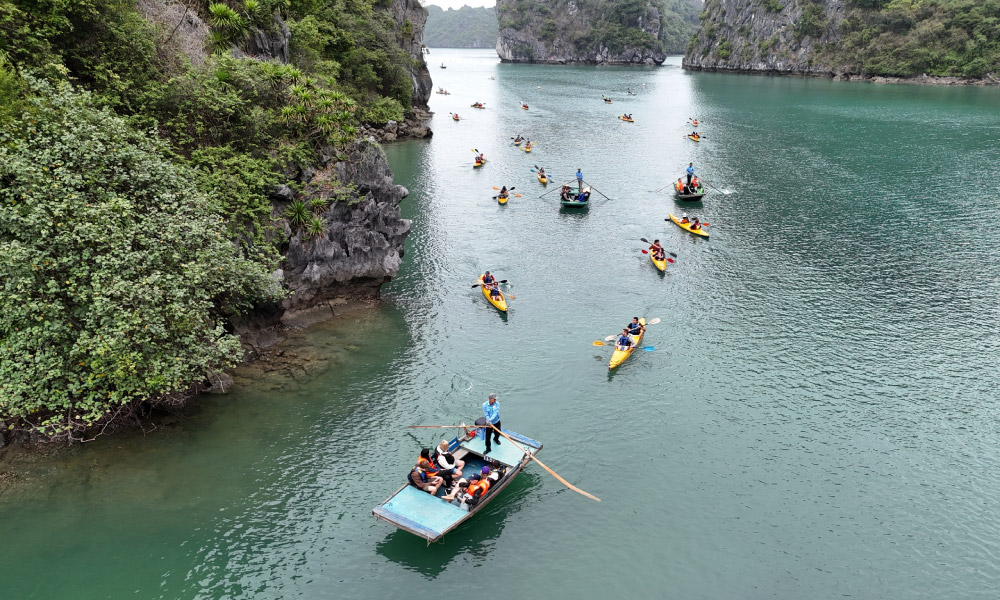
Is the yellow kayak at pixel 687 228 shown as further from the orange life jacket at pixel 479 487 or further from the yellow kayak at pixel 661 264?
the orange life jacket at pixel 479 487

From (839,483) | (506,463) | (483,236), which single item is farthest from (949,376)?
(483,236)

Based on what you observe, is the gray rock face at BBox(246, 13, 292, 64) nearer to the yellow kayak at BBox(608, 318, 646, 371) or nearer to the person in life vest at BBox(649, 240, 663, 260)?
the person in life vest at BBox(649, 240, 663, 260)

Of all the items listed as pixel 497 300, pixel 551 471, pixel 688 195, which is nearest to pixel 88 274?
pixel 551 471

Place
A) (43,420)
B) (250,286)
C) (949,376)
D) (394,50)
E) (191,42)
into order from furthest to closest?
1. (394,50)
2. (191,42)
3. (949,376)
4. (250,286)
5. (43,420)

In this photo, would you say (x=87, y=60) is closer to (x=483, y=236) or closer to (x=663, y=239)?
(x=483, y=236)

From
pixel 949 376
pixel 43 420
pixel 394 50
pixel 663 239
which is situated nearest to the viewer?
pixel 43 420

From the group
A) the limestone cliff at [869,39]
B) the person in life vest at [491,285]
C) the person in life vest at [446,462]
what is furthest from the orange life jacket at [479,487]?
the limestone cliff at [869,39]

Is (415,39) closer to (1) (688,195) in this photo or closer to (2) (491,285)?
(1) (688,195)
